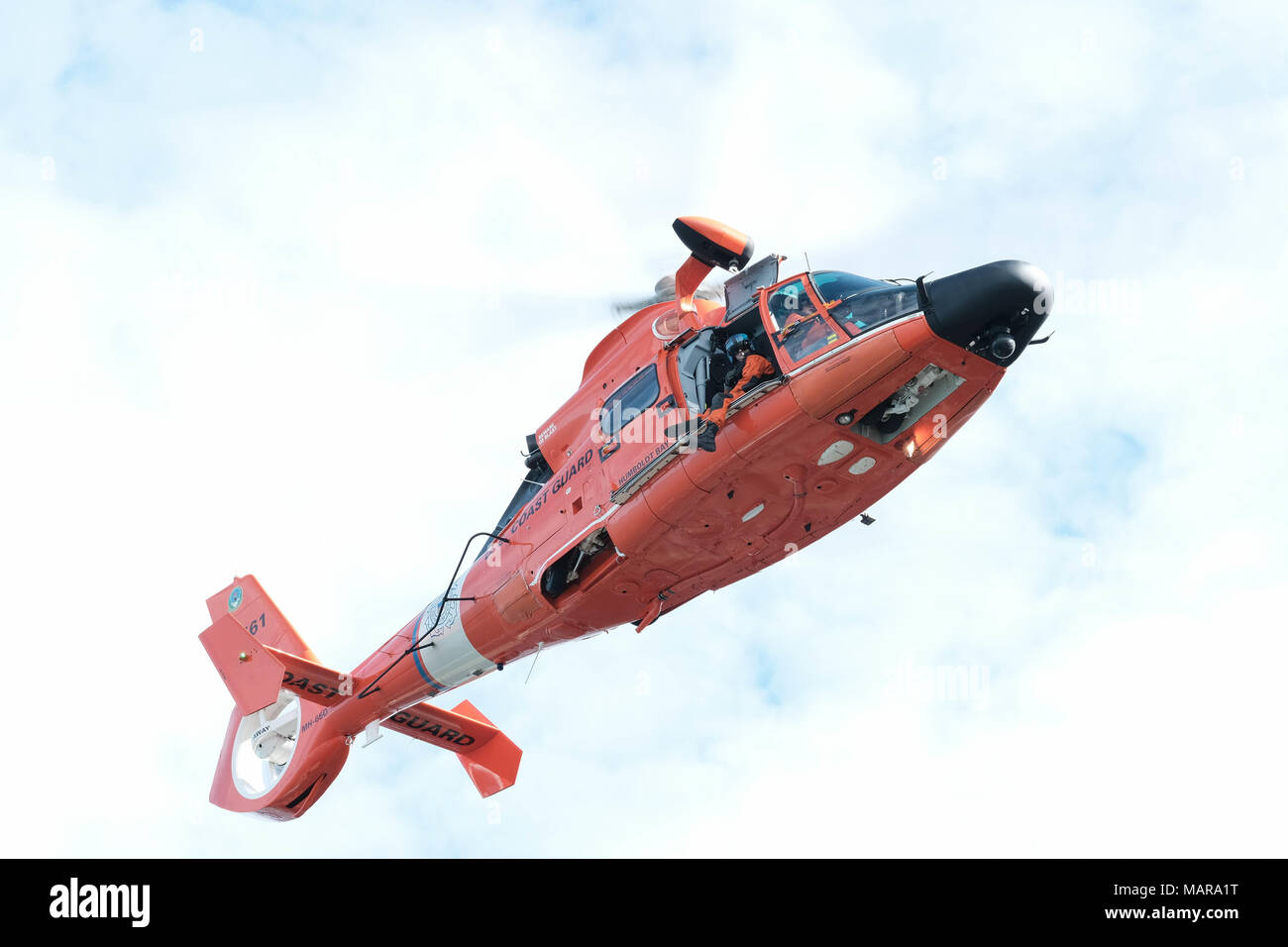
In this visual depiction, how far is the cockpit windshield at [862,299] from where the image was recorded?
51.1 feet

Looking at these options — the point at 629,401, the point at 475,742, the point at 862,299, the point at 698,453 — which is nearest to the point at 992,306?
the point at 862,299

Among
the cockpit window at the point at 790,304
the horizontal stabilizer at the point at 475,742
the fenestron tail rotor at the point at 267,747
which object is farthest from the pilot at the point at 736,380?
the fenestron tail rotor at the point at 267,747

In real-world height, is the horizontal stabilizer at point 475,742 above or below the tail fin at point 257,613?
below

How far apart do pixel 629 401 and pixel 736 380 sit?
6.91ft

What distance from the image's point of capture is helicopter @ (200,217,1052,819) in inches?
613

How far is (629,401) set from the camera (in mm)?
18234

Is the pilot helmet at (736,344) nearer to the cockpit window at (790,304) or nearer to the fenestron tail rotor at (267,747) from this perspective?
the cockpit window at (790,304)

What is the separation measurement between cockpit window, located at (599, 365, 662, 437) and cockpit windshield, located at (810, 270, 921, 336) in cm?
267

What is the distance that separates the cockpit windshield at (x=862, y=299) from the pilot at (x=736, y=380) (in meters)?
1.06

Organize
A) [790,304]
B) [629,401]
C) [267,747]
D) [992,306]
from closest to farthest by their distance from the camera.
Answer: [992,306] → [790,304] → [629,401] → [267,747]

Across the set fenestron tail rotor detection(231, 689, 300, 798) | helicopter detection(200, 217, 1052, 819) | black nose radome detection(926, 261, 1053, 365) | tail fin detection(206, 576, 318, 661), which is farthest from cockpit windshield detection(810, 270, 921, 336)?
fenestron tail rotor detection(231, 689, 300, 798)

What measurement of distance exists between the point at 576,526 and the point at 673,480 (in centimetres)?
211

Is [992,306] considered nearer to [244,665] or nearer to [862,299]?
[862,299]

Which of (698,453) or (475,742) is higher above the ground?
(698,453)
